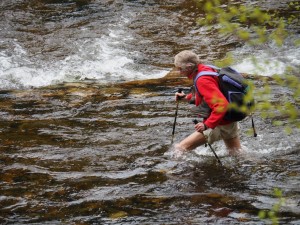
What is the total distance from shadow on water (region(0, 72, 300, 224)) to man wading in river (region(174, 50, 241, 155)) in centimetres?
37

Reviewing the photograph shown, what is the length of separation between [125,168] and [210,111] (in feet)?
5.56

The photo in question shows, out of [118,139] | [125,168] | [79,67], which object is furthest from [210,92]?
[79,67]

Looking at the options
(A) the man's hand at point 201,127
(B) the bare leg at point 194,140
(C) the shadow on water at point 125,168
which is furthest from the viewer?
(B) the bare leg at point 194,140

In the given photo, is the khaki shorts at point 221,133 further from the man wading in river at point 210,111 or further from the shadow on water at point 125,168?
the shadow on water at point 125,168

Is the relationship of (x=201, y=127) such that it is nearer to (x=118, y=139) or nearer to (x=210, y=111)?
(x=210, y=111)

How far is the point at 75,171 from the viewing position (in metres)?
8.37

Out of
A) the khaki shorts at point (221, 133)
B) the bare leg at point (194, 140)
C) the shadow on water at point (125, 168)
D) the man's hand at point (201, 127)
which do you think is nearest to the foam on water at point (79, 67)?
the shadow on water at point (125, 168)

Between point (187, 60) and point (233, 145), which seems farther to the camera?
point (233, 145)

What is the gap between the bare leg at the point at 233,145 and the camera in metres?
8.44

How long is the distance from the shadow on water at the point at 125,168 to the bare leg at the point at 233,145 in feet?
0.44

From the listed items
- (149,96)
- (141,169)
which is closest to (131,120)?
(149,96)

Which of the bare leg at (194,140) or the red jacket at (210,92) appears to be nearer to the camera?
the red jacket at (210,92)

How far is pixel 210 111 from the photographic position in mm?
7852

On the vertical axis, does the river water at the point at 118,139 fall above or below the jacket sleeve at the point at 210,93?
below
